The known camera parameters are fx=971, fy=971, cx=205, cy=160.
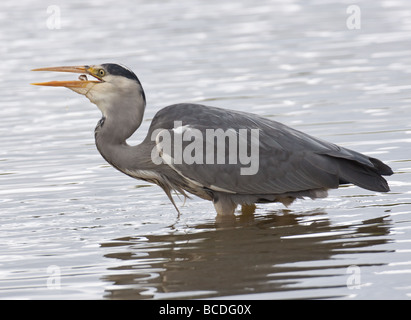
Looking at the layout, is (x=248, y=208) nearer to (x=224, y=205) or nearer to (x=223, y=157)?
(x=224, y=205)

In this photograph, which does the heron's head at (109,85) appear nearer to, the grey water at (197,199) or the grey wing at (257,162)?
the grey wing at (257,162)

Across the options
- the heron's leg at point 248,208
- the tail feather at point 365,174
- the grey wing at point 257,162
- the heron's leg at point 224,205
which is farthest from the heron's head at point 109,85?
the tail feather at point 365,174

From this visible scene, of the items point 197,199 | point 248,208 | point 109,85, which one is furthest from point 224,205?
point 109,85

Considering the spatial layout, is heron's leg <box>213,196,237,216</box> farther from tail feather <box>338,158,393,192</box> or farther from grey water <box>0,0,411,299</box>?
tail feather <box>338,158,393,192</box>

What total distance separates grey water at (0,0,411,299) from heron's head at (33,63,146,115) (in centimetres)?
106

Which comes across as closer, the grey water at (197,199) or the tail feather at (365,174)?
the grey water at (197,199)

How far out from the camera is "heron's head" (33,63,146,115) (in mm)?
9438

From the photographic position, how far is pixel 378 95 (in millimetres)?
13531

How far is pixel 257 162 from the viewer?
9.18 metres

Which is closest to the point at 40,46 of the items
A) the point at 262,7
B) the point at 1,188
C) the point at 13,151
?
the point at 262,7

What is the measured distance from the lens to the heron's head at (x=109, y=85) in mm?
9438

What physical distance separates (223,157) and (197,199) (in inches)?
52.1

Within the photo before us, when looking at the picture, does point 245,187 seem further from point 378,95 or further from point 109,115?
point 378,95
